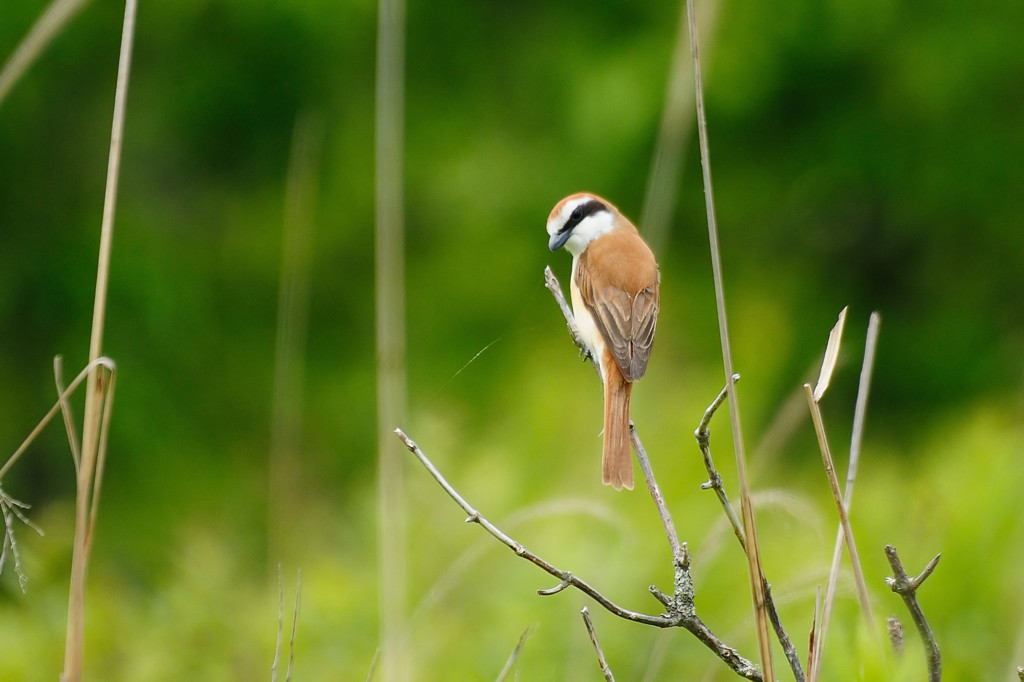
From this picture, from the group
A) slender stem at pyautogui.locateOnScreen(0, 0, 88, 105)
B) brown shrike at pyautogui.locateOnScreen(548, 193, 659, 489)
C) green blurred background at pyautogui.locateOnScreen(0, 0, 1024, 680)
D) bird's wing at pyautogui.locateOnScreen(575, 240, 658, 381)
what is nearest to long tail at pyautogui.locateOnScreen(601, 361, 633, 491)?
brown shrike at pyautogui.locateOnScreen(548, 193, 659, 489)

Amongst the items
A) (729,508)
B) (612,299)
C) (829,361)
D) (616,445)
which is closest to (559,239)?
(612,299)

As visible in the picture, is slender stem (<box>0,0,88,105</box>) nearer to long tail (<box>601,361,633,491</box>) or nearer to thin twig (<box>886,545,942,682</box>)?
thin twig (<box>886,545,942,682</box>)

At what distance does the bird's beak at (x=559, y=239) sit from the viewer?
3.25 metres

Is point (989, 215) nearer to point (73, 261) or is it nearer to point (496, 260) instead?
point (496, 260)

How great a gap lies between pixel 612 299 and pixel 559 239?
0.29 meters

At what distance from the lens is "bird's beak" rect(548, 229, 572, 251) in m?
3.25

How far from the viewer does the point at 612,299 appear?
3135 mm

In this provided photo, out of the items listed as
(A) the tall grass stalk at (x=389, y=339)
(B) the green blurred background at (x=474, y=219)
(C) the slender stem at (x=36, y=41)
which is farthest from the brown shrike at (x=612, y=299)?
(B) the green blurred background at (x=474, y=219)

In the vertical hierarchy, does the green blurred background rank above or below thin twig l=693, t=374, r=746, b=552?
above

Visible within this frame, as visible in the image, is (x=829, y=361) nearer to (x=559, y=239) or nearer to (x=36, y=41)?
(x=36, y=41)

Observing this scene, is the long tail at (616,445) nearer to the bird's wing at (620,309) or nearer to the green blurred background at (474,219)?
the bird's wing at (620,309)

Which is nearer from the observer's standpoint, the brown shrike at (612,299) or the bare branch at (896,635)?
the bare branch at (896,635)

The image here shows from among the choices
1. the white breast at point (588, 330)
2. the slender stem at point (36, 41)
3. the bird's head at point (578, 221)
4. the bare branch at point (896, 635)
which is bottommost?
the bare branch at point (896, 635)

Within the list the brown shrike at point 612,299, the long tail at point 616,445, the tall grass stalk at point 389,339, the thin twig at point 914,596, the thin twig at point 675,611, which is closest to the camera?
the thin twig at point 914,596
